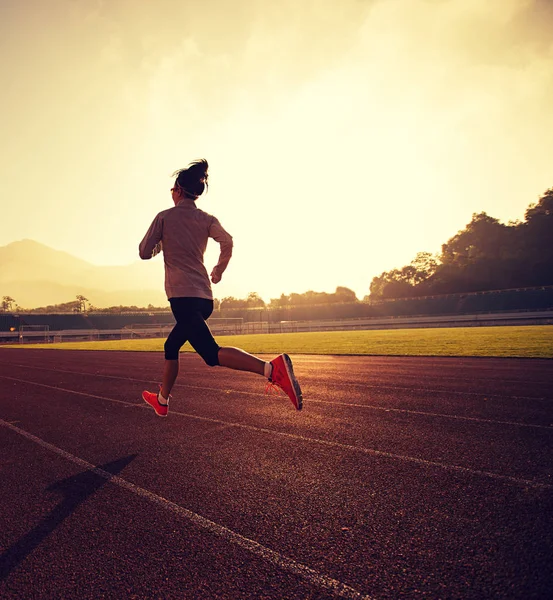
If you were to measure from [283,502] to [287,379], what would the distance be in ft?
4.67

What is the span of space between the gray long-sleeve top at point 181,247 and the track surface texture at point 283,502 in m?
1.60

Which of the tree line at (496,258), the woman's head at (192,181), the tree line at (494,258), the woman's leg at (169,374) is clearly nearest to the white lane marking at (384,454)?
the woman's leg at (169,374)

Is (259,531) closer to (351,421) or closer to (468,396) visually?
(351,421)

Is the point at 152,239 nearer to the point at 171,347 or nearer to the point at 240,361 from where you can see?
the point at 171,347

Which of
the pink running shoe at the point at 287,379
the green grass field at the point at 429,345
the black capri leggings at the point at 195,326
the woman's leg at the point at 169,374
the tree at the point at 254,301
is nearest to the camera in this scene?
the pink running shoe at the point at 287,379

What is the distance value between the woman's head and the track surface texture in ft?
8.70

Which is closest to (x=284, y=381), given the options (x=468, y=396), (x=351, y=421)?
(x=351, y=421)

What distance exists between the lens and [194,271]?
4.05 m

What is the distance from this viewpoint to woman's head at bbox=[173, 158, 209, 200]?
4.20 m

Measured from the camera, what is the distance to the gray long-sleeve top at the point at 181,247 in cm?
399

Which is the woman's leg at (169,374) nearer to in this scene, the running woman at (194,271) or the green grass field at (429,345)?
the running woman at (194,271)

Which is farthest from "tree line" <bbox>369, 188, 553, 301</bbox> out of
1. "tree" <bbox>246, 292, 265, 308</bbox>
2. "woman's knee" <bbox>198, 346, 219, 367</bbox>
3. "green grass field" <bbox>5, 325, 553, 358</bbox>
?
"woman's knee" <bbox>198, 346, 219, 367</bbox>

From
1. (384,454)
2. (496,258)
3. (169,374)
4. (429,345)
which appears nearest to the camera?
(384,454)

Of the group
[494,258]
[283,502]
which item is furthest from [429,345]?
[494,258]
